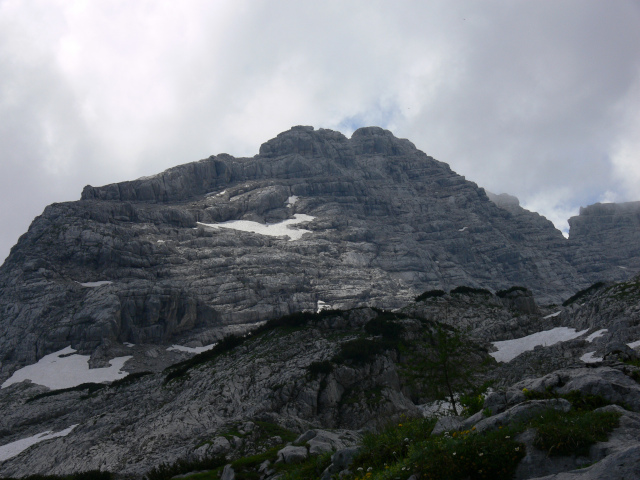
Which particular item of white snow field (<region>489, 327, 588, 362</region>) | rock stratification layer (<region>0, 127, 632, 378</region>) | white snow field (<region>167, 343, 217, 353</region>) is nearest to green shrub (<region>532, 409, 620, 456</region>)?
white snow field (<region>489, 327, 588, 362</region>)

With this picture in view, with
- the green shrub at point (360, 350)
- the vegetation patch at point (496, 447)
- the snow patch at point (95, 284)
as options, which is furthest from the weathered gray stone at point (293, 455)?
the snow patch at point (95, 284)

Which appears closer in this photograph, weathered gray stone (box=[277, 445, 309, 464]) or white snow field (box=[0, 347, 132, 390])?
weathered gray stone (box=[277, 445, 309, 464])

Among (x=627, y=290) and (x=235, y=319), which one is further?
(x=235, y=319)

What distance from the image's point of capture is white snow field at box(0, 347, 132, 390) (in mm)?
92188

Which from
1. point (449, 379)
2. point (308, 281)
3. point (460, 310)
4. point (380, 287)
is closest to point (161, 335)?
point (308, 281)

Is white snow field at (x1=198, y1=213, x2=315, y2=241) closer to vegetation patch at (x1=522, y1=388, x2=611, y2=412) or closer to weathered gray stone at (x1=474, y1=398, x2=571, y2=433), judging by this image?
vegetation patch at (x1=522, y1=388, x2=611, y2=412)

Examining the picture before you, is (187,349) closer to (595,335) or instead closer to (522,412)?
(595,335)

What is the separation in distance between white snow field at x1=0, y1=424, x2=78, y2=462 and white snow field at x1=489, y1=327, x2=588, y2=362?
47.4 meters

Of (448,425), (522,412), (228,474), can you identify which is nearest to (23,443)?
(228,474)

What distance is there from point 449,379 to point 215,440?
Result: 15841mm

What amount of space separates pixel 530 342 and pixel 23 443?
5845 cm

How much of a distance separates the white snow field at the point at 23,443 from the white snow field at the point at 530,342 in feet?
155

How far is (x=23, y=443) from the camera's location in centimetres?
5503

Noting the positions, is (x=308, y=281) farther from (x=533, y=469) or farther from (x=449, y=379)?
(x=533, y=469)
